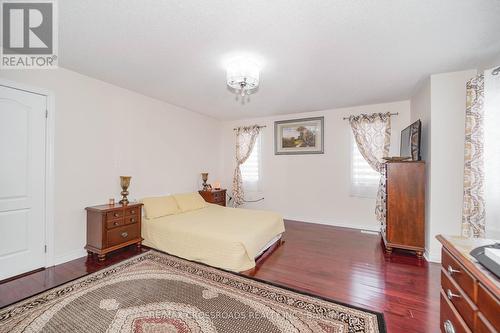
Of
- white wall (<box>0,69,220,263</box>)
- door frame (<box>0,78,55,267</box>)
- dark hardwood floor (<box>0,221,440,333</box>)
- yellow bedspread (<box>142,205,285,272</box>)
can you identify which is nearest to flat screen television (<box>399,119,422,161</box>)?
dark hardwood floor (<box>0,221,440,333</box>)

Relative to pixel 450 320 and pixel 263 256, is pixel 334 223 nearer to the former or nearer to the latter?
pixel 263 256

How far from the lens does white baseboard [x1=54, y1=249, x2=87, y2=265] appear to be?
9.38 ft

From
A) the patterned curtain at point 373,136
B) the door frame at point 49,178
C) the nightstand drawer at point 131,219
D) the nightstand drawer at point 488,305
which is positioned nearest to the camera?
the nightstand drawer at point 488,305

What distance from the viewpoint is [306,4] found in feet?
5.60

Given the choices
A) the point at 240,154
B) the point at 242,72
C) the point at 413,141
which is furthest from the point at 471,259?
the point at 240,154

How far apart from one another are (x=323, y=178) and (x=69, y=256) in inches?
183

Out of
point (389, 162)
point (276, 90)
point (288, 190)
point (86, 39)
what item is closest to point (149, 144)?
point (86, 39)

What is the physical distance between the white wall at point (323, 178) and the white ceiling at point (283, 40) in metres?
1.26

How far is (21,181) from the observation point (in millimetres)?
2598

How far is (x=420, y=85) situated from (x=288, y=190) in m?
3.19

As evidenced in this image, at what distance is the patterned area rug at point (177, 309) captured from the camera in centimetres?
175

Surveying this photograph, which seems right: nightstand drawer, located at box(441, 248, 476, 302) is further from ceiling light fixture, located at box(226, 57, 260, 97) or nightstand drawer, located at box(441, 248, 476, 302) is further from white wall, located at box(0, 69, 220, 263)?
white wall, located at box(0, 69, 220, 263)

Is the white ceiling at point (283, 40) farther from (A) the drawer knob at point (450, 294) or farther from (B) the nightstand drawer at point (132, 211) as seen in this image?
(A) the drawer knob at point (450, 294)

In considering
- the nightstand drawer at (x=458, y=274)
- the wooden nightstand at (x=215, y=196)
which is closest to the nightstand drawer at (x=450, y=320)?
the nightstand drawer at (x=458, y=274)
